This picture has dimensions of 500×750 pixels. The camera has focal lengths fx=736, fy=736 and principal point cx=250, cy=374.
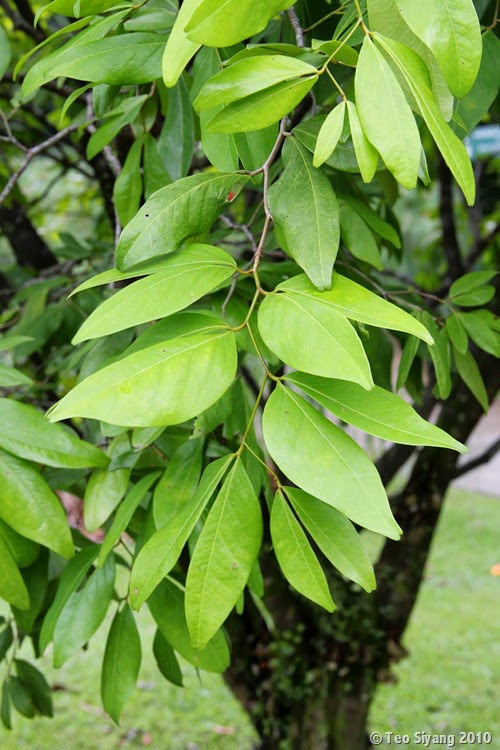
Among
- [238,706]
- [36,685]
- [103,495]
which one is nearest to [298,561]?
[103,495]

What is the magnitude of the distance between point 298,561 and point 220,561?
0.21ft

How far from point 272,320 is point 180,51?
0.60 feet

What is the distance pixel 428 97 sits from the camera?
0.47m

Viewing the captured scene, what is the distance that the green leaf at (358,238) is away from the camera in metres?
0.79

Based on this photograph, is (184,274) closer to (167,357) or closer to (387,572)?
(167,357)

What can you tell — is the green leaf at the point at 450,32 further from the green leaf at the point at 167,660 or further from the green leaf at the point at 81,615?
the green leaf at the point at 167,660

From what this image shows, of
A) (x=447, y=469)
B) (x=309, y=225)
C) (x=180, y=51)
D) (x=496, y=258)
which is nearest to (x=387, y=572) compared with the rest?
(x=447, y=469)

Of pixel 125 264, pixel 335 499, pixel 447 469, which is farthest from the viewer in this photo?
pixel 447 469

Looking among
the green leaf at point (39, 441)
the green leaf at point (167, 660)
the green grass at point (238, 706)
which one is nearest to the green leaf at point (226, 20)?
the green leaf at point (39, 441)

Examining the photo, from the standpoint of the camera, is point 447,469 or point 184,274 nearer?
point 184,274

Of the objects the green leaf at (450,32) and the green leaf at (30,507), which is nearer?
the green leaf at (450,32)

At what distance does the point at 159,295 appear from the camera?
1.73ft

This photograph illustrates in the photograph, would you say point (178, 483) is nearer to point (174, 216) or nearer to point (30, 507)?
point (30, 507)

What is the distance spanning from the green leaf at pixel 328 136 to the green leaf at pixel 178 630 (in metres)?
0.48
